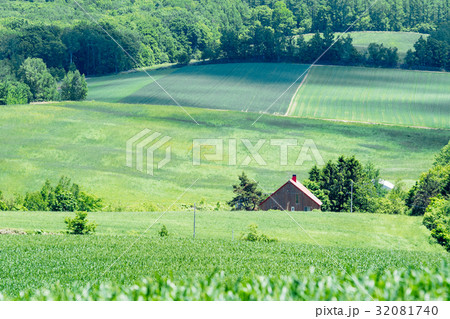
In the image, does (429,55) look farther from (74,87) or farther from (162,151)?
(74,87)

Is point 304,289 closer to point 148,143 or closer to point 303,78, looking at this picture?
point 148,143

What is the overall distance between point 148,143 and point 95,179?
41.0 feet

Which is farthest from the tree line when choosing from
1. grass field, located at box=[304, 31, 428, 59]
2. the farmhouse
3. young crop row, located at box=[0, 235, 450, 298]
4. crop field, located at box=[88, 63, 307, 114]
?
young crop row, located at box=[0, 235, 450, 298]

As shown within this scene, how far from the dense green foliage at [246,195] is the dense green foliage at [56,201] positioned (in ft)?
29.6

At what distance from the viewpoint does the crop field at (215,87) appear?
60.7 metres

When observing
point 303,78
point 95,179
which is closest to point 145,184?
point 95,179

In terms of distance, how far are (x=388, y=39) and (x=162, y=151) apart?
43.3 meters

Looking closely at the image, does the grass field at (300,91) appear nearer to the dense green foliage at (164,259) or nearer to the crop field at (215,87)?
the crop field at (215,87)

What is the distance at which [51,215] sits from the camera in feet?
107

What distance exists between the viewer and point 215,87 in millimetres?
66375

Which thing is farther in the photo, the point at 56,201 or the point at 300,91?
the point at 300,91

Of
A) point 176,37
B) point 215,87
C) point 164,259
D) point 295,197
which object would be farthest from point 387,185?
point 164,259

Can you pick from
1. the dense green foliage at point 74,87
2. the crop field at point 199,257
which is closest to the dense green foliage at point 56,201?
the crop field at point 199,257

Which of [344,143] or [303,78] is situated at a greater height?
[303,78]
